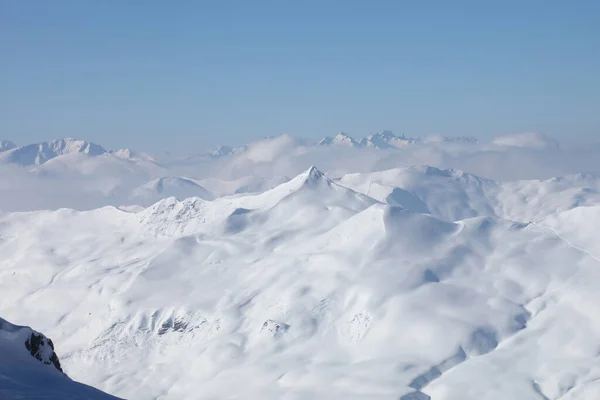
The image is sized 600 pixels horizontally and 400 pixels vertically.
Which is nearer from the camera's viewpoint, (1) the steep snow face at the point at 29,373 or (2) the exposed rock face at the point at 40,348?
(1) the steep snow face at the point at 29,373

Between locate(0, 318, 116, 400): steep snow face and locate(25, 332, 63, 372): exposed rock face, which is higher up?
locate(0, 318, 116, 400): steep snow face

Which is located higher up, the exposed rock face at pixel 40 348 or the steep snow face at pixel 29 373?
the steep snow face at pixel 29 373

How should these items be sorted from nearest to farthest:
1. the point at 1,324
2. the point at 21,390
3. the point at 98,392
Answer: the point at 21,390, the point at 98,392, the point at 1,324

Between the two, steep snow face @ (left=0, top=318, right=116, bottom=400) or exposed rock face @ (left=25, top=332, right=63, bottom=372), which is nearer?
steep snow face @ (left=0, top=318, right=116, bottom=400)

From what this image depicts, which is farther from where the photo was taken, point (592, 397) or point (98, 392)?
point (592, 397)

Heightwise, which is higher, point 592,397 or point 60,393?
point 60,393

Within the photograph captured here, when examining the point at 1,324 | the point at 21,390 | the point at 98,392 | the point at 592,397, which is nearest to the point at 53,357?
the point at 1,324

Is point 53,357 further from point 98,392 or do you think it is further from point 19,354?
point 98,392

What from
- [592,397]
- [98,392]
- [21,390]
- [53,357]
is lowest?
[592,397]
